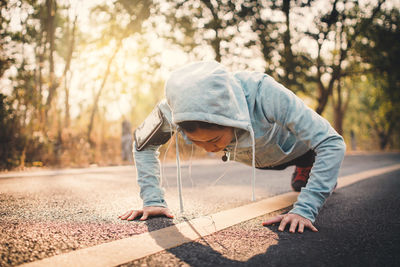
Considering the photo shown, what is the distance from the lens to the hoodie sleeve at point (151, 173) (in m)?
2.10

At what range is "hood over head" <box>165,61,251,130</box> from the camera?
5.50ft

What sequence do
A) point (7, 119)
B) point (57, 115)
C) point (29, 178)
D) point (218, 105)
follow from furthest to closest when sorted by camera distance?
point (57, 115) < point (7, 119) < point (29, 178) < point (218, 105)

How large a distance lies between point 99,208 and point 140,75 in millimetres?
13903

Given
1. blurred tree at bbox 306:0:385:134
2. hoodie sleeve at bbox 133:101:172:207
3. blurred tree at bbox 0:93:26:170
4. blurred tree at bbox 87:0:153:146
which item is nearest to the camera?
hoodie sleeve at bbox 133:101:172:207

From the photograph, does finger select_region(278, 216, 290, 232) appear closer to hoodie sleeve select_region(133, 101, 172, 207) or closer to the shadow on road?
the shadow on road

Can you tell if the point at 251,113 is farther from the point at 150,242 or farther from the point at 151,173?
the point at 150,242

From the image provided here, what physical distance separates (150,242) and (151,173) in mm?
789

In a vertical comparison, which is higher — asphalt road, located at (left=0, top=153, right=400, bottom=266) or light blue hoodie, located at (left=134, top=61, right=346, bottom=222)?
light blue hoodie, located at (left=134, top=61, right=346, bottom=222)

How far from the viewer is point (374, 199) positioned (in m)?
2.81

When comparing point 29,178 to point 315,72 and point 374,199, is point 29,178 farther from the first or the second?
point 315,72

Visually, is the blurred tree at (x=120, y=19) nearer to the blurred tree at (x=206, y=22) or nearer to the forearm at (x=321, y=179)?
the blurred tree at (x=206, y=22)

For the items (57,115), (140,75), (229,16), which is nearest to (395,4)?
(229,16)

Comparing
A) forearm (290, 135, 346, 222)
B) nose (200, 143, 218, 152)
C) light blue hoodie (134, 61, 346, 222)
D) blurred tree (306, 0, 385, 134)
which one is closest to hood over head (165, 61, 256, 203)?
light blue hoodie (134, 61, 346, 222)

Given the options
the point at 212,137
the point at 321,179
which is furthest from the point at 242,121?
the point at 321,179
